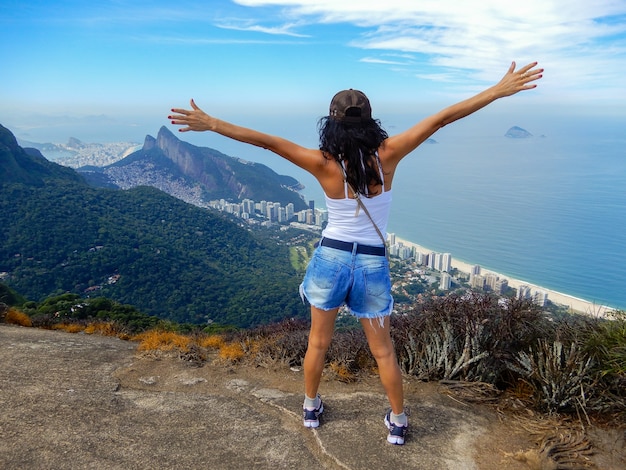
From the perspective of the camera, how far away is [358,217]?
7.46ft

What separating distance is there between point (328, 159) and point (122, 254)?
33.8m

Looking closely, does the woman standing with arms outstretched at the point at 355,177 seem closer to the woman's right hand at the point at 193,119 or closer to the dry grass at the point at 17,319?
the woman's right hand at the point at 193,119

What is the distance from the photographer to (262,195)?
7994 cm

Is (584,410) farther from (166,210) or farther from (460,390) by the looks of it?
(166,210)

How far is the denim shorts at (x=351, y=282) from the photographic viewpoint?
231 cm

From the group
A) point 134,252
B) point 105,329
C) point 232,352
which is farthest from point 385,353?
point 134,252

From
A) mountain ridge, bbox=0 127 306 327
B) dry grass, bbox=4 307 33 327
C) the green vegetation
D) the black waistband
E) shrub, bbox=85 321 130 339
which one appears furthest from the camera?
mountain ridge, bbox=0 127 306 327

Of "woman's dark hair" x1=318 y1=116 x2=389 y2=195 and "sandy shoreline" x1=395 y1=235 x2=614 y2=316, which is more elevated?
"woman's dark hair" x1=318 y1=116 x2=389 y2=195

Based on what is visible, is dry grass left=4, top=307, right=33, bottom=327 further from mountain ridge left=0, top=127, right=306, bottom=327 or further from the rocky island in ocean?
the rocky island in ocean

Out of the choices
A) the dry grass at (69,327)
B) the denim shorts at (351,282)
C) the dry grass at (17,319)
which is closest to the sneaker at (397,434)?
the denim shorts at (351,282)

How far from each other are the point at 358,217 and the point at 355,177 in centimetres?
20

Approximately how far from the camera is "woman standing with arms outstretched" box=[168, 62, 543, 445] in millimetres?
2203

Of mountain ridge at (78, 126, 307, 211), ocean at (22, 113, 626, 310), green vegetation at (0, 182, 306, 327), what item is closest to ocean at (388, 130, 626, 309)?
ocean at (22, 113, 626, 310)

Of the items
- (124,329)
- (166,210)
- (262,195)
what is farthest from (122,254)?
(262,195)
